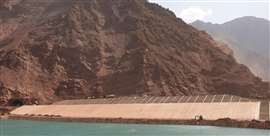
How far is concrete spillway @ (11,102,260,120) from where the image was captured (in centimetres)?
10519

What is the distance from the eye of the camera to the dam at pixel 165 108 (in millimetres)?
105375

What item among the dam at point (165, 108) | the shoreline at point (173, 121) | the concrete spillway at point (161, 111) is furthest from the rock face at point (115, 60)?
the shoreline at point (173, 121)

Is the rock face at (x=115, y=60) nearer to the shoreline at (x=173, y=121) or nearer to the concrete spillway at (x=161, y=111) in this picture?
the concrete spillway at (x=161, y=111)

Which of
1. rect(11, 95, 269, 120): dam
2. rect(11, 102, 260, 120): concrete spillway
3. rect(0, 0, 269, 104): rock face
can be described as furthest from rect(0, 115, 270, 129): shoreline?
rect(0, 0, 269, 104): rock face

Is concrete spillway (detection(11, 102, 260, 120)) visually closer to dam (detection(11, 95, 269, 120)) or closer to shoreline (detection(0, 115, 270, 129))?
dam (detection(11, 95, 269, 120))

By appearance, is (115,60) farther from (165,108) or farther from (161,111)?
(161,111)

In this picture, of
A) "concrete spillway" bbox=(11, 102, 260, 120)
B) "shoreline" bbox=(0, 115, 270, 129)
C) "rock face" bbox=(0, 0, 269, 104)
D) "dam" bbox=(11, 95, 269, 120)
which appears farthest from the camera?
"rock face" bbox=(0, 0, 269, 104)

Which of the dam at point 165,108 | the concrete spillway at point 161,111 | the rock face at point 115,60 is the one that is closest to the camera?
the concrete spillway at point 161,111

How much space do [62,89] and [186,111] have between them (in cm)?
6844

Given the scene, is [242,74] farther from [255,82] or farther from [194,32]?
[194,32]

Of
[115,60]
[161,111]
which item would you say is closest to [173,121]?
[161,111]

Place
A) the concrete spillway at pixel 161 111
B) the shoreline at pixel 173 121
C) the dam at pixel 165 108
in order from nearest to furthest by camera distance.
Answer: the shoreline at pixel 173 121 < the concrete spillway at pixel 161 111 < the dam at pixel 165 108

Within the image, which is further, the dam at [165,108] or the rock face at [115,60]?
the rock face at [115,60]

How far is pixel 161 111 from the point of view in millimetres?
116750
